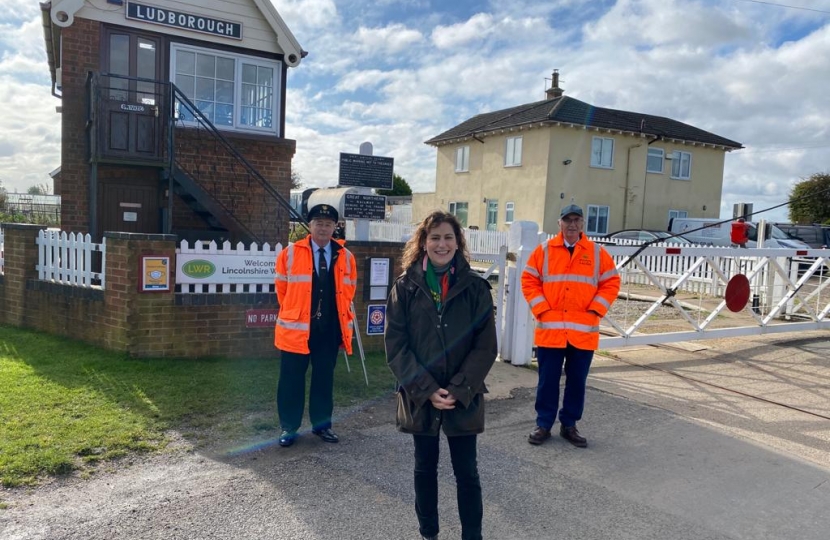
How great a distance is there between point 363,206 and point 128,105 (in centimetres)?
450

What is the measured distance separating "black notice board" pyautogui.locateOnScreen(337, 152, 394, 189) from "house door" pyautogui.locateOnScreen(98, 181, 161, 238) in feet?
14.8

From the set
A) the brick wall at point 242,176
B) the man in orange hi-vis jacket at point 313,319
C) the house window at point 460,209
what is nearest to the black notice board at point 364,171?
the man in orange hi-vis jacket at point 313,319

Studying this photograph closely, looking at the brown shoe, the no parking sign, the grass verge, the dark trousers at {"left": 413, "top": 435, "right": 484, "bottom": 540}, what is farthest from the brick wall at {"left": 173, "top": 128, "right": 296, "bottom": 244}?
the dark trousers at {"left": 413, "top": 435, "right": 484, "bottom": 540}

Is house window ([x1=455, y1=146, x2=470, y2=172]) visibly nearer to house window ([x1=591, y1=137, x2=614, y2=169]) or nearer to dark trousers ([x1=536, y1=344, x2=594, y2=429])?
house window ([x1=591, y1=137, x2=614, y2=169])

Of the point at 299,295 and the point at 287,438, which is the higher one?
the point at 299,295

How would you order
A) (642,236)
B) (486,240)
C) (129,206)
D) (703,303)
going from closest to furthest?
(129,206) < (703,303) < (642,236) < (486,240)

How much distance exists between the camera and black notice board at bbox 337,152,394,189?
7.89 metres

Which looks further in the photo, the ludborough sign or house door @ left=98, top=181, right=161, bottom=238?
the ludborough sign

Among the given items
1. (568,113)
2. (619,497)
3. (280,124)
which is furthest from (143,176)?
(568,113)

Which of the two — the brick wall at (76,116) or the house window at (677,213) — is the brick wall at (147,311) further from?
the house window at (677,213)

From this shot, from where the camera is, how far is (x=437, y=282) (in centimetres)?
338

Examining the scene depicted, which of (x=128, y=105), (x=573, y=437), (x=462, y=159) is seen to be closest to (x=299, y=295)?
(x=573, y=437)

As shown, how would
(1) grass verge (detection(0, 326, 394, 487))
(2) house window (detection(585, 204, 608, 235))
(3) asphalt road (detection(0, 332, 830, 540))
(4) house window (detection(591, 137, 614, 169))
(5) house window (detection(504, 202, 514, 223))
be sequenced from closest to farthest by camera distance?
(3) asphalt road (detection(0, 332, 830, 540)) < (1) grass verge (detection(0, 326, 394, 487)) < (4) house window (detection(591, 137, 614, 169)) < (2) house window (detection(585, 204, 608, 235)) < (5) house window (detection(504, 202, 514, 223))

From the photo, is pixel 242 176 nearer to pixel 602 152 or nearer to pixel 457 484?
pixel 457 484
